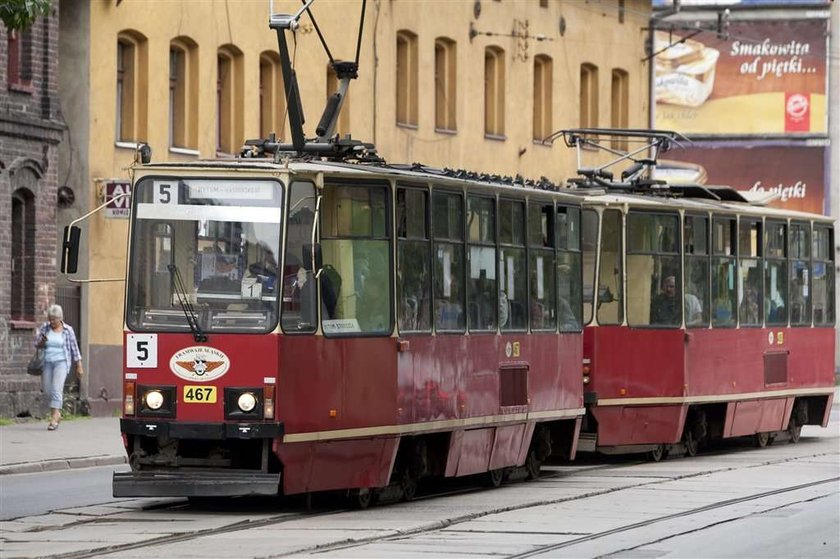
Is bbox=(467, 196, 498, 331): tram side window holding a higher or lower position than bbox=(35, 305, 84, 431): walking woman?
higher

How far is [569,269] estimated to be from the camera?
897 inches

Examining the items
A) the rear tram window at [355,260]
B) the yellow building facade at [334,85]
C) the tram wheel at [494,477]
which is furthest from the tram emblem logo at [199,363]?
the yellow building facade at [334,85]

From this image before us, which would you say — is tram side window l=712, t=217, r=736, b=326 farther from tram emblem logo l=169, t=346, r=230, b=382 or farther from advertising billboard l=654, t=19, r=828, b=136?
advertising billboard l=654, t=19, r=828, b=136

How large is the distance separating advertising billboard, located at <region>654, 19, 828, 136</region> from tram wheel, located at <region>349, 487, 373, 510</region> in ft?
128

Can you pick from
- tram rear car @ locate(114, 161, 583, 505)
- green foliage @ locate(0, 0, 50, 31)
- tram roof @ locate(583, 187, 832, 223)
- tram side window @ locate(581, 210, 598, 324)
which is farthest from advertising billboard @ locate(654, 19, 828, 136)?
green foliage @ locate(0, 0, 50, 31)

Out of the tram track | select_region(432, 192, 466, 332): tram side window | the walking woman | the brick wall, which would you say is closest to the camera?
the tram track

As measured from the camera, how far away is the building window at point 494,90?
154 ft

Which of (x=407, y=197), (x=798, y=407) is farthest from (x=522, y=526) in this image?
(x=798, y=407)

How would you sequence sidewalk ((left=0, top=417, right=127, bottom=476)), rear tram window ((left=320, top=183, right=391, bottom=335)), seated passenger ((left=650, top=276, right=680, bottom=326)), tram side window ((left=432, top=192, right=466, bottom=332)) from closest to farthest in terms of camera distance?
1. rear tram window ((left=320, top=183, right=391, bottom=335))
2. tram side window ((left=432, top=192, right=466, bottom=332))
3. sidewalk ((left=0, top=417, right=127, bottom=476))
4. seated passenger ((left=650, top=276, right=680, bottom=326))

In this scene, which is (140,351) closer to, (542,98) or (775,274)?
(775,274)

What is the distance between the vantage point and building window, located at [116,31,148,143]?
34844mm

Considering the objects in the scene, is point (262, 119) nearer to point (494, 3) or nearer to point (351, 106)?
point (351, 106)

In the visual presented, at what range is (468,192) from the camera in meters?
20.2

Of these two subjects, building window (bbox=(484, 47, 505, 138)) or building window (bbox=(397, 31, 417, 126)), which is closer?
building window (bbox=(397, 31, 417, 126))
